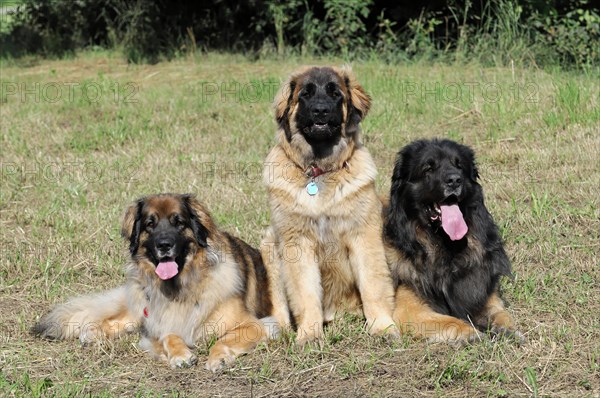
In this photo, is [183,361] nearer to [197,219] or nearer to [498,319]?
[197,219]

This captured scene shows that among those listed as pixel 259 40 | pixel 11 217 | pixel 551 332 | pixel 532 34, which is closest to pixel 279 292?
pixel 551 332

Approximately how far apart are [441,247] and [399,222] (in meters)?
0.35

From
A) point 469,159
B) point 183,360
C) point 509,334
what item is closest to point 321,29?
point 469,159

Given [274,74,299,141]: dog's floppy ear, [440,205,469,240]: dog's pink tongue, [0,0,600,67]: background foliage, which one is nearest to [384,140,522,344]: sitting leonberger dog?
[440,205,469,240]: dog's pink tongue

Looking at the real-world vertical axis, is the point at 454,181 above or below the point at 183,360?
above

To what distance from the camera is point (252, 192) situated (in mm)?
8930

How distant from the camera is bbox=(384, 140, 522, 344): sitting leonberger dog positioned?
5832 mm

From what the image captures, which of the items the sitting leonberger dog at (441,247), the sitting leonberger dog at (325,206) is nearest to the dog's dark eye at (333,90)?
the sitting leonberger dog at (325,206)

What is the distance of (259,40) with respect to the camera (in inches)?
640

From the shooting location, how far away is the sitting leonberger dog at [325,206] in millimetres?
5848

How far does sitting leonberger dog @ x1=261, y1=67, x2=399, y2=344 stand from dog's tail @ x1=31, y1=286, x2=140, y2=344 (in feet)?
4.05

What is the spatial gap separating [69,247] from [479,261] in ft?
12.3

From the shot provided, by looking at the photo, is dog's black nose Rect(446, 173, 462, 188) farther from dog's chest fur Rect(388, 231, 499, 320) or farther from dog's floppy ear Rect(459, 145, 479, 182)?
dog's chest fur Rect(388, 231, 499, 320)

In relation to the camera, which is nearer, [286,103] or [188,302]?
[188,302]
